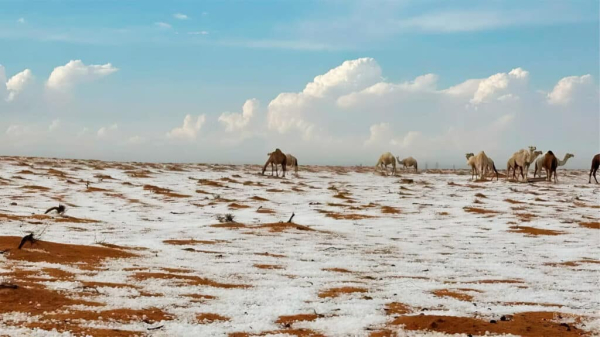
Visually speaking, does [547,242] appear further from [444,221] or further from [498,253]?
[444,221]

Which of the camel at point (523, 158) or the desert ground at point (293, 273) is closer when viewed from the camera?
the desert ground at point (293, 273)

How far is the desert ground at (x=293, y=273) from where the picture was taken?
15.3 feet

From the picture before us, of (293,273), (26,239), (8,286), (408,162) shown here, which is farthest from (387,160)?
(8,286)

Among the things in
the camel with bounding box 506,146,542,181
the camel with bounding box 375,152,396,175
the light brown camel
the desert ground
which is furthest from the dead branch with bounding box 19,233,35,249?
the camel with bounding box 375,152,396,175

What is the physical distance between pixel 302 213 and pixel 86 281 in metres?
11.0

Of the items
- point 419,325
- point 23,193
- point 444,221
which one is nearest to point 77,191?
point 23,193

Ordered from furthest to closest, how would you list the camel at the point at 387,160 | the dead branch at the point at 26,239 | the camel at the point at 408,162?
1. the camel at the point at 408,162
2. the camel at the point at 387,160
3. the dead branch at the point at 26,239

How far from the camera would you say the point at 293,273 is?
730 cm

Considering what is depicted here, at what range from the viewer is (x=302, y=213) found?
16.6 meters

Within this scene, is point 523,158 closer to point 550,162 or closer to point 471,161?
point 550,162

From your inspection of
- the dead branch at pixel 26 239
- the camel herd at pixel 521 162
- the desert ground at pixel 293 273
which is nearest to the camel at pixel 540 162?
the camel herd at pixel 521 162

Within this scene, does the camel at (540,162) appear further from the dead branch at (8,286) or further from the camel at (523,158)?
the dead branch at (8,286)

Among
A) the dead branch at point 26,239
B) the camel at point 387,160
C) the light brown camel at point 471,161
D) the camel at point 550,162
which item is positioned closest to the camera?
the dead branch at point 26,239

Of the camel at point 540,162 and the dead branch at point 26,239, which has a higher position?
the camel at point 540,162
